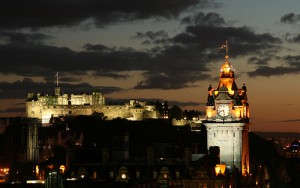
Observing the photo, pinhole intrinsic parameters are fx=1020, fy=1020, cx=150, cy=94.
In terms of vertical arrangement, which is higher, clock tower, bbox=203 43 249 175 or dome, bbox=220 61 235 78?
dome, bbox=220 61 235 78

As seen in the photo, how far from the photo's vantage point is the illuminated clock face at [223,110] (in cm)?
11322

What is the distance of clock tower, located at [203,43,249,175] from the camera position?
11250 centimetres

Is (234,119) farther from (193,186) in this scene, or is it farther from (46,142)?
(46,142)

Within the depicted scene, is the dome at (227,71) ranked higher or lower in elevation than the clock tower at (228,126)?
higher

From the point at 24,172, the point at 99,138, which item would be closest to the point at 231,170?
the point at 24,172

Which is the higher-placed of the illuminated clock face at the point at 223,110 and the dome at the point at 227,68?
the dome at the point at 227,68

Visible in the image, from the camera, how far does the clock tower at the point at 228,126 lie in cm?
11250

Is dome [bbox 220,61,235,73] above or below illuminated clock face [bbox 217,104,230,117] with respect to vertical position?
above

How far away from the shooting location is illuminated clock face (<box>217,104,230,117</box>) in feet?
371

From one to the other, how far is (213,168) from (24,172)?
34.3 m

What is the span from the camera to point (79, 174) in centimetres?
10200

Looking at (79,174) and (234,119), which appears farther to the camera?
(234,119)

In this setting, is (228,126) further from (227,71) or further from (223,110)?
(227,71)

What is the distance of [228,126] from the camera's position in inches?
4432
